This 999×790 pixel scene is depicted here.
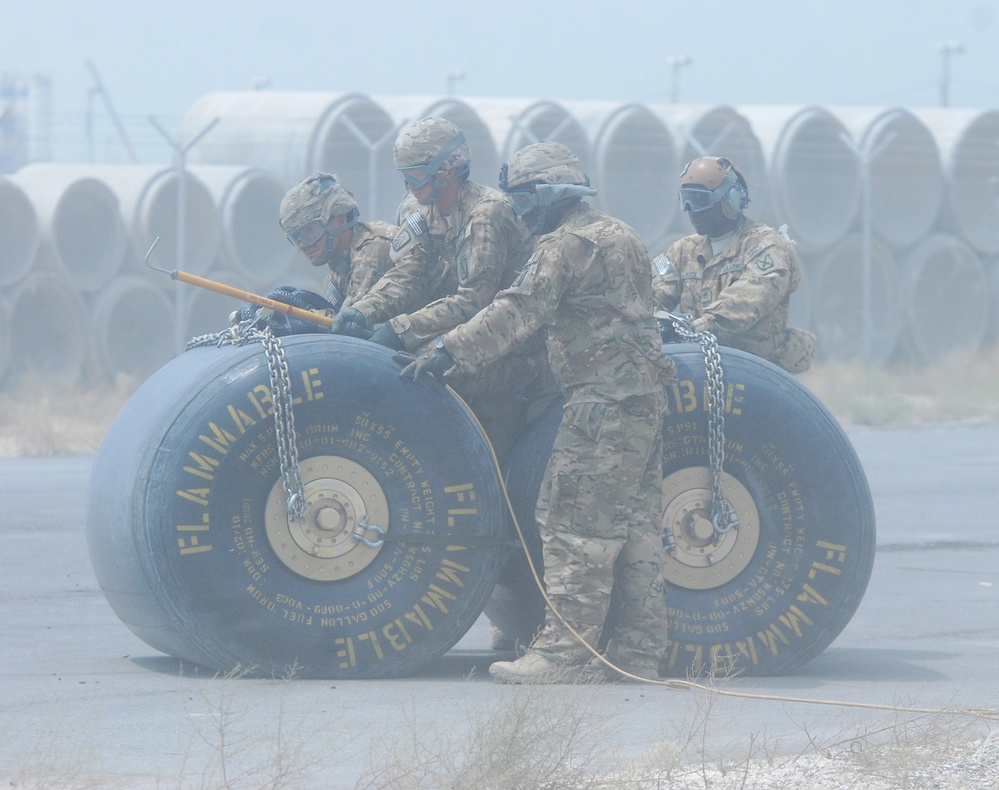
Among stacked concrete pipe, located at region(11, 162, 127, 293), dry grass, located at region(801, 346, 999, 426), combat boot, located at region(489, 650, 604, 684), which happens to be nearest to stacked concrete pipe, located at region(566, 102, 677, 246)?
dry grass, located at region(801, 346, 999, 426)

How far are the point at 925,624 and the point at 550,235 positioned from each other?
3.41 m

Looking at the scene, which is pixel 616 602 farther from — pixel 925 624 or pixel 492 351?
pixel 925 624

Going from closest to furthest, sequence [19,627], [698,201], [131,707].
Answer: [131,707], [698,201], [19,627]

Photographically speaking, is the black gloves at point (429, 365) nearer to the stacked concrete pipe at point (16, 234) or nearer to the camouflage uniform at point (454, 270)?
the camouflage uniform at point (454, 270)

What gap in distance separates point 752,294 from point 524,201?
1.26 metres

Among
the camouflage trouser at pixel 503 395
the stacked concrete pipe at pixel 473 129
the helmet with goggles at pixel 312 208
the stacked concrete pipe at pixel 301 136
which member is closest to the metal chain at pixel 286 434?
the camouflage trouser at pixel 503 395

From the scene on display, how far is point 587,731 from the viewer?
5.40 meters

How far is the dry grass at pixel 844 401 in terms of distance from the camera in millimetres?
20875

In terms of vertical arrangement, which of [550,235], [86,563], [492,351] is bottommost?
[86,563]

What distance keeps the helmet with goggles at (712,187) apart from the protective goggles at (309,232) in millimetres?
1616

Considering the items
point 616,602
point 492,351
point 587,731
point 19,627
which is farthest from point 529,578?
point 19,627

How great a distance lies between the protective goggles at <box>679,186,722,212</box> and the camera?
760cm

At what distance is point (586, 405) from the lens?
21.5 feet

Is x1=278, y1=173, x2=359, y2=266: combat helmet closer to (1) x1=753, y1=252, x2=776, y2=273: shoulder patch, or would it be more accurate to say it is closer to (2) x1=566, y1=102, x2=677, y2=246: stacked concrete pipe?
(1) x1=753, y1=252, x2=776, y2=273: shoulder patch
